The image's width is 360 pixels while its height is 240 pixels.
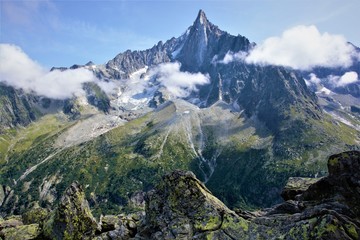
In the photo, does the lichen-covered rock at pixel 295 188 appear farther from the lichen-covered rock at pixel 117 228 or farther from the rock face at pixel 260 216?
the lichen-covered rock at pixel 117 228

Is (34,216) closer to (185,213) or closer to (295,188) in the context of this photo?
(185,213)

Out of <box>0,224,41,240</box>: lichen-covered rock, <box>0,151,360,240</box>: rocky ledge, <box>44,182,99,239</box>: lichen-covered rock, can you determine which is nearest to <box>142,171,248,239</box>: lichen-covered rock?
<box>0,151,360,240</box>: rocky ledge

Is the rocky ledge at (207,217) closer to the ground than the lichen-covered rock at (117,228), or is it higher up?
higher up

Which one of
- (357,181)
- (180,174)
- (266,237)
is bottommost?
(266,237)

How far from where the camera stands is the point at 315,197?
3186 centimetres

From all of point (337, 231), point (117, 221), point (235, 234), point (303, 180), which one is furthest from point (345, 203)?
point (117, 221)

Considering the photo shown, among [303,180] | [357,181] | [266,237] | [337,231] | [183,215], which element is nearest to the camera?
[337,231]

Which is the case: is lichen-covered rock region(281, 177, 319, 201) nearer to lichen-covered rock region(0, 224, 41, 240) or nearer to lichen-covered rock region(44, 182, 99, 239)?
lichen-covered rock region(44, 182, 99, 239)

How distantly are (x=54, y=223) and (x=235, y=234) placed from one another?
1825 cm

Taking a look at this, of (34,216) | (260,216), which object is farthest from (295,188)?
(34,216)

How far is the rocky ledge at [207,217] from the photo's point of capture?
75.5 feet

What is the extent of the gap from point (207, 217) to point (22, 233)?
2023 cm

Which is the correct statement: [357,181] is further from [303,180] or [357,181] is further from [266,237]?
[303,180]

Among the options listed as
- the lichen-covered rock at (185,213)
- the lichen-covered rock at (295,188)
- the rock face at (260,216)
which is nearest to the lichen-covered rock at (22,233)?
the rock face at (260,216)
